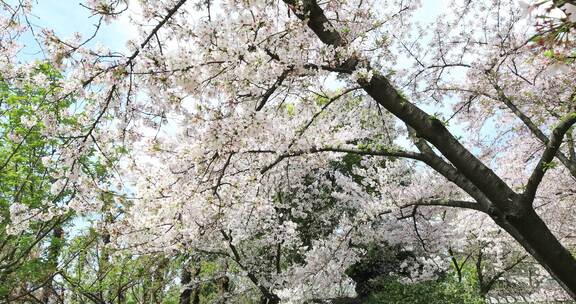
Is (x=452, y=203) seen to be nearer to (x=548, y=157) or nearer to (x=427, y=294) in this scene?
(x=548, y=157)

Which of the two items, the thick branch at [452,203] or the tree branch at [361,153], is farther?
the tree branch at [361,153]

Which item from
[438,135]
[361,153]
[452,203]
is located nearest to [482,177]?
[438,135]

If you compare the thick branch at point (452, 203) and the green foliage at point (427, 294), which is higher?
the green foliage at point (427, 294)

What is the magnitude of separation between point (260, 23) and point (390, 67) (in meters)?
5.19

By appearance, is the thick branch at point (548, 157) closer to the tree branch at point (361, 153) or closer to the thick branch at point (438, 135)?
the thick branch at point (438, 135)

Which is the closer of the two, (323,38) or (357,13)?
(323,38)

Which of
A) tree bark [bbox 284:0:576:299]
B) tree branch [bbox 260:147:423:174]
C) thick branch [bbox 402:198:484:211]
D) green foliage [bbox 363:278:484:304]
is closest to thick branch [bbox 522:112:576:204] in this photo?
tree bark [bbox 284:0:576:299]

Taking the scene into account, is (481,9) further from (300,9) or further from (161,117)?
(161,117)

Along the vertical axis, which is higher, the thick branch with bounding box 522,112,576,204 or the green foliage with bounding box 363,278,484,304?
the green foliage with bounding box 363,278,484,304

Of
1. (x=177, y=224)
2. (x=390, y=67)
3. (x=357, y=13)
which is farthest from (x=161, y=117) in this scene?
(x=390, y=67)

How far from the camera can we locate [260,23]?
4363 millimetres

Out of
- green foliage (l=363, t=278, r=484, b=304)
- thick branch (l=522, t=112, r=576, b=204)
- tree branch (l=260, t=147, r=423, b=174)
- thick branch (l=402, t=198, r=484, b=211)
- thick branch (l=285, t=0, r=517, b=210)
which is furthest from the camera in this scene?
green foliage (l=363, t=278, r=484, b=304)

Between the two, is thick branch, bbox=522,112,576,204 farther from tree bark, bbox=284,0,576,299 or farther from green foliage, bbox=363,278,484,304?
green foliage, bbox=363,278,484,304

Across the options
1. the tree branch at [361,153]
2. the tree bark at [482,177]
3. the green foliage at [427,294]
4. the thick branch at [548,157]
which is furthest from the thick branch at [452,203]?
the green foliage at [427,294]
